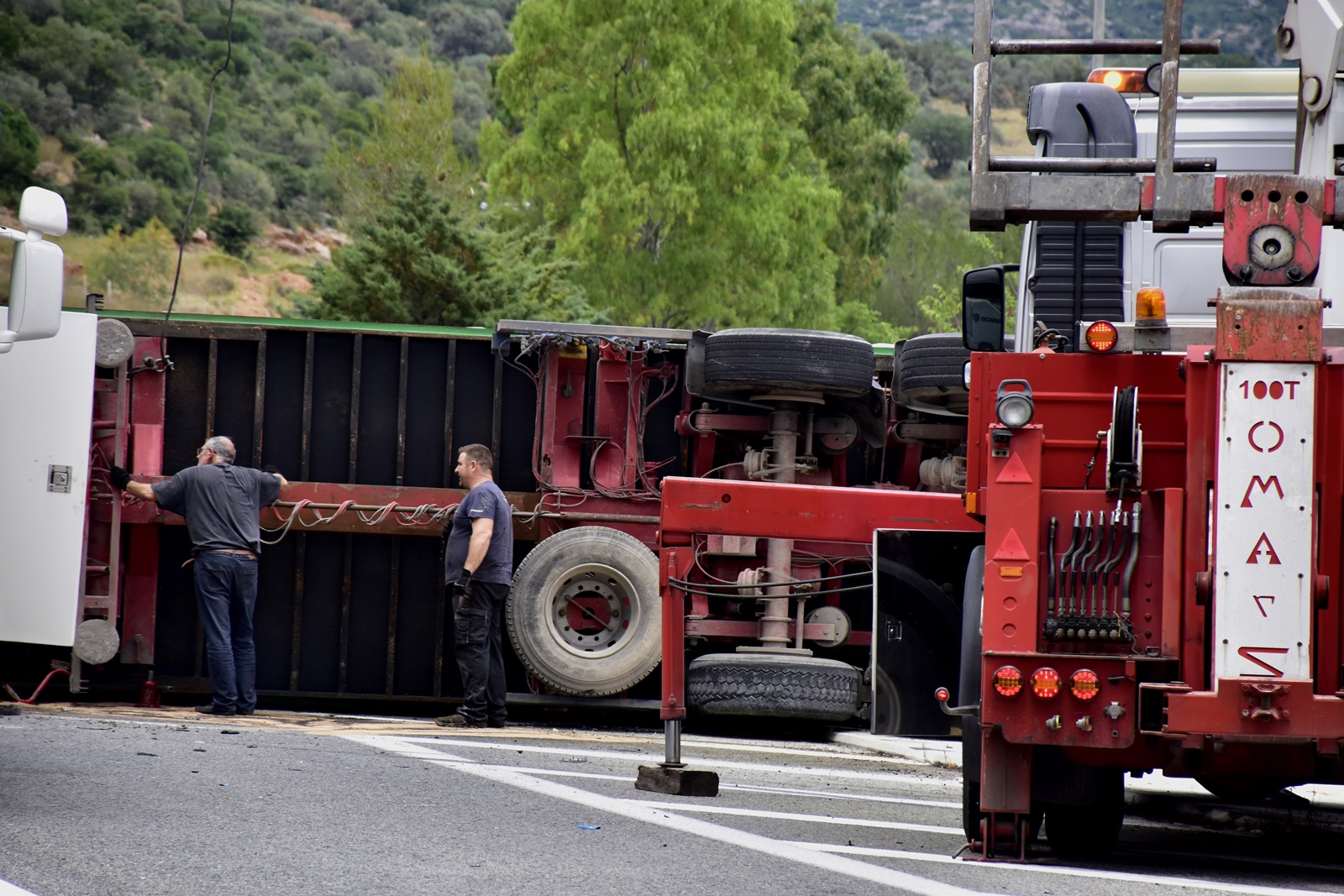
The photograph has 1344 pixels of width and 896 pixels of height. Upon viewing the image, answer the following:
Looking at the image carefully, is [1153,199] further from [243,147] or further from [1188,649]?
[243,147]

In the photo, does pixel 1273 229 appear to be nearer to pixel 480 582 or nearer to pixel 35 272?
pixel 35 272

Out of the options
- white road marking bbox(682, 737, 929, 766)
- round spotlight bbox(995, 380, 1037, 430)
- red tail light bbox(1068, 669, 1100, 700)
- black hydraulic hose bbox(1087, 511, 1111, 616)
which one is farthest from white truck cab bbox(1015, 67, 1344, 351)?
white road marking bbox(682, 737, 929, 766)

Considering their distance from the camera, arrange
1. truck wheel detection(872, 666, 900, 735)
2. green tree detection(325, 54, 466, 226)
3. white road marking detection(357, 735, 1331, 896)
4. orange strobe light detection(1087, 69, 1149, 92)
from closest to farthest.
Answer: white road marking detection(357, 735, 1331, 896), truck wheel detection(872, 666, 900, 735), orange strobe light detection(1087, 69, 1149, 92), green tree detection(325, 54, 466, 226)

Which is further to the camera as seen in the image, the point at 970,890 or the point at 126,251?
the point at 126,251

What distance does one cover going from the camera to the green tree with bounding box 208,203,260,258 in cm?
4478

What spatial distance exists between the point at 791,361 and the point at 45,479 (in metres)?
4.86

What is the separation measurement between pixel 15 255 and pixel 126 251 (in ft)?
107

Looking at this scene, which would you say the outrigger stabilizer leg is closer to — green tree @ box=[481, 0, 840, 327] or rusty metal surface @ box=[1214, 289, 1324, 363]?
rusty metal surface @ box=[1214, 289, 1324, 363]

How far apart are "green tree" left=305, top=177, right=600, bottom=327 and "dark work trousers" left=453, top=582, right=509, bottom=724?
38.7ft

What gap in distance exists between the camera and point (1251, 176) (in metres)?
5.27

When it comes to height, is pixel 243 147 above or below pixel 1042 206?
above

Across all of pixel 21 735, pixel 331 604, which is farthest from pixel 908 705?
pixel 331 604

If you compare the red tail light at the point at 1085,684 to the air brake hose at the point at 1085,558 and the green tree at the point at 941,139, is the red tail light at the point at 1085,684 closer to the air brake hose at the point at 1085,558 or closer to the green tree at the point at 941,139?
the air brake hose at the point at 1085,558

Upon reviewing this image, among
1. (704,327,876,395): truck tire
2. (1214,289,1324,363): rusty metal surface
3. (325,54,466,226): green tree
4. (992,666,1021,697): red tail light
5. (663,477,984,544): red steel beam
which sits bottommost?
(992,666,1021,697): red tail light
